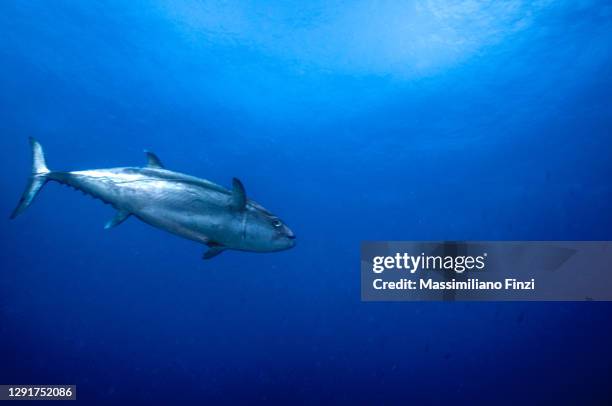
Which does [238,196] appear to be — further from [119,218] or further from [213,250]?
[119,218]

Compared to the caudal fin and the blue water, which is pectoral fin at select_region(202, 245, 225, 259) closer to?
the caudal fin

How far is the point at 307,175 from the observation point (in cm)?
2459

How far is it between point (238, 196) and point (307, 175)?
66.9 feet

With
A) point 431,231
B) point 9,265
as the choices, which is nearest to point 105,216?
point 9,265

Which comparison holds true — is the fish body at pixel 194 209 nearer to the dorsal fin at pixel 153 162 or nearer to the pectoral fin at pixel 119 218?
the pectoral fin at pixel 119 218

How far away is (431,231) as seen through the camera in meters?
27.7

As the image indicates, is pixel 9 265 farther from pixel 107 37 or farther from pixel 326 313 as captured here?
pixel 326 313

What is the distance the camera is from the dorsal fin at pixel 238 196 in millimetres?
4168

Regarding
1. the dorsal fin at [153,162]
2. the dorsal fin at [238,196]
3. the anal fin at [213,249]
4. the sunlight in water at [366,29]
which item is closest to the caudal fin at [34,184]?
the dorsal fin at [153,162]

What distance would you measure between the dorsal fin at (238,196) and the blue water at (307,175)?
1101 cm

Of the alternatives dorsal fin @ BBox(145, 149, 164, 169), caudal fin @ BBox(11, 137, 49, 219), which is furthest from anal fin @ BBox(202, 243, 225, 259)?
caudal fin @ BBox(11, 137, 49, 219)

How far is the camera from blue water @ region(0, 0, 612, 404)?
1442cm

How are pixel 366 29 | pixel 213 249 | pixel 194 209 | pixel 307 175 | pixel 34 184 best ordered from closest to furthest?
pixel 194 209 → pixel 213 249 → pixel 34 184 → pixel 366 29 → pixel 307 175

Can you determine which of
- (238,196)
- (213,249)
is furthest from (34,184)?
(238,196)
